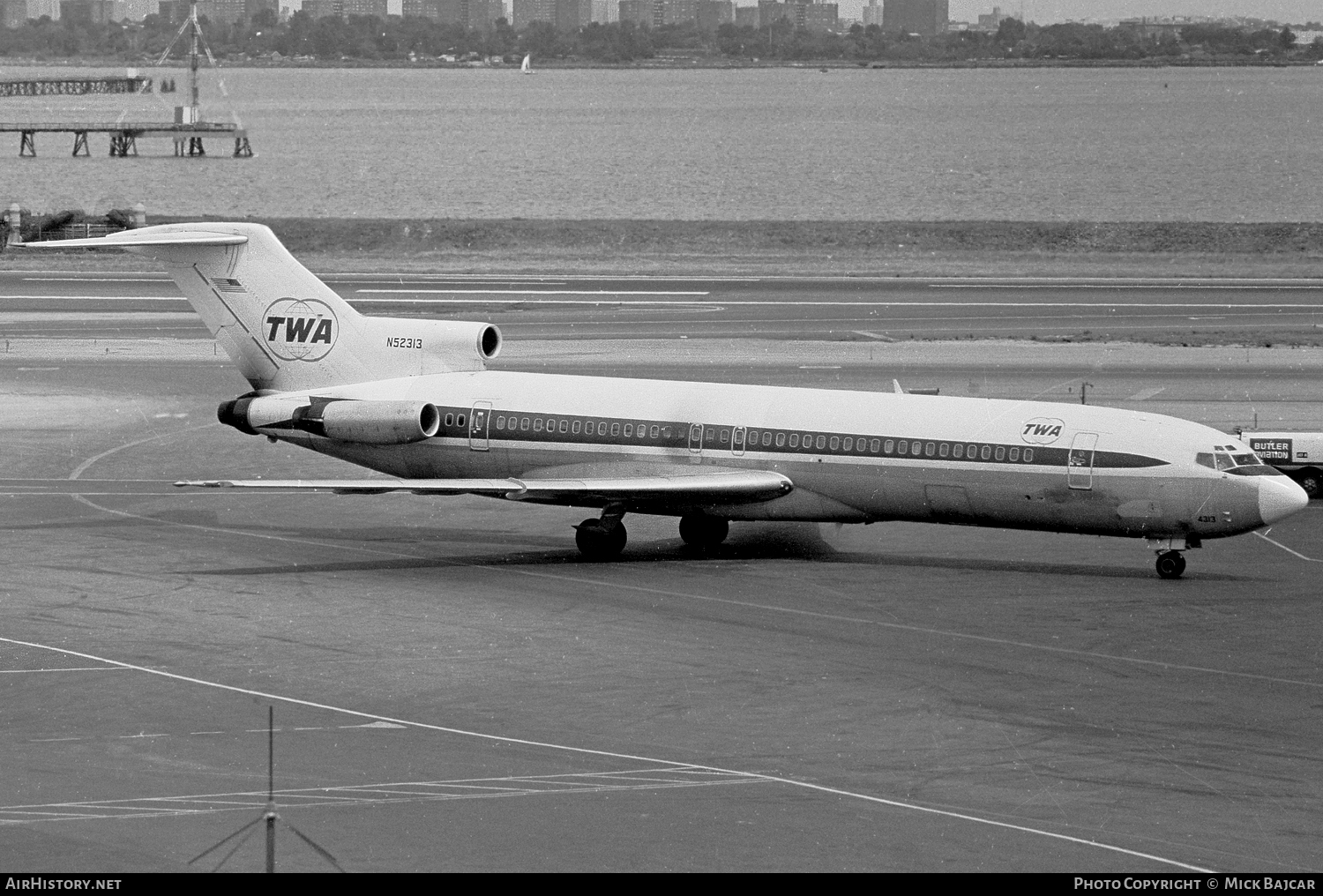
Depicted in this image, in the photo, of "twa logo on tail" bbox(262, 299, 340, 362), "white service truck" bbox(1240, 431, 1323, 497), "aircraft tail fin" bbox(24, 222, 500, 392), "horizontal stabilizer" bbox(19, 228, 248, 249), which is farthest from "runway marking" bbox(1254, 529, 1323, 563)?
"horizontal stabilizer" bbox(19, 228, 248, 249)

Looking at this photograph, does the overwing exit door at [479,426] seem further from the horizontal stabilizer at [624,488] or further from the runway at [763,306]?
the runway at [763,306]

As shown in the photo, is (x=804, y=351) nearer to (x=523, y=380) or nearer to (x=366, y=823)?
(x=523, y=380)

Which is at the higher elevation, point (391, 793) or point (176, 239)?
point (176, 239)

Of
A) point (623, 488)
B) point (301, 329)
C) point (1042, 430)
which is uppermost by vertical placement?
point (301, 329)

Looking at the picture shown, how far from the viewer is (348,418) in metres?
40.4

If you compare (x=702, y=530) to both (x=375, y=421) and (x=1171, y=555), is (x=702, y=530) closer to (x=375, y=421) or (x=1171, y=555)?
(x=375, y=421)

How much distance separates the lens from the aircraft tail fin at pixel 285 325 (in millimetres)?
42062

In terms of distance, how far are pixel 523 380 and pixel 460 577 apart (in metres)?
5.78

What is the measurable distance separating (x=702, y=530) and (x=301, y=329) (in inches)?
404

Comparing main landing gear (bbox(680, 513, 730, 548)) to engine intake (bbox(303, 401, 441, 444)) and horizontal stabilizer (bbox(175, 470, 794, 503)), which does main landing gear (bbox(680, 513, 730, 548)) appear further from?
Result: engine intake (bbox(303, 401, 441, 444))

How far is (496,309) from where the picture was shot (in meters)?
77.6

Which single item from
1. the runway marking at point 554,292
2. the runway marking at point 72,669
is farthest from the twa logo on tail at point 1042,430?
the runway marking at point 554,292

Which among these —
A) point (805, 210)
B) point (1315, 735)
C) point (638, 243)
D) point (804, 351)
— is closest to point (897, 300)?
point (804, 351)

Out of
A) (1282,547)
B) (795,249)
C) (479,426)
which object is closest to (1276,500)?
(1282,547)
